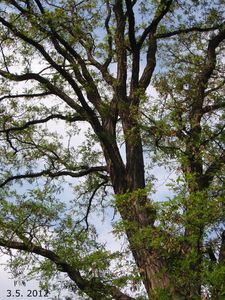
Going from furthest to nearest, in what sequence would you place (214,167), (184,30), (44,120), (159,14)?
(44,120) → (184,30) → (159,14) → (214,167)

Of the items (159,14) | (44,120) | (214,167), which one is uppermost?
(159,14)

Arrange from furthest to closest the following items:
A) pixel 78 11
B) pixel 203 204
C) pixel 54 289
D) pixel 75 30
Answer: pixel 78 11 → pixel 75 30 → pixel 54 289 → pixel 203 204

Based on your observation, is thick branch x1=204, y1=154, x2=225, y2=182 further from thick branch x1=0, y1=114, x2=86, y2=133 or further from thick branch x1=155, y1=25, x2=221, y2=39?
thick branch x1=155, y1=25, x2=221, y2=39

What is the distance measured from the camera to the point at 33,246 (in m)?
9.51

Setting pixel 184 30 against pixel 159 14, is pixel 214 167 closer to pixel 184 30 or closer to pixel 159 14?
pixel 159 14

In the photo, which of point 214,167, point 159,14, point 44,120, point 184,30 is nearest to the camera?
point 214,167

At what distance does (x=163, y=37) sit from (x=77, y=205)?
5270mm

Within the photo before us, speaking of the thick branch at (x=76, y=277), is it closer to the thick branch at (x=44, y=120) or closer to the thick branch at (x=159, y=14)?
the thick branch at (x=44, y=120)

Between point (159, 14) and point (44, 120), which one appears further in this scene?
point (44, 120)

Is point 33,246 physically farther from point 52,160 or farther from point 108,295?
point 52,160

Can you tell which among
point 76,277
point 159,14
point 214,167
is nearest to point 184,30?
point 159,14

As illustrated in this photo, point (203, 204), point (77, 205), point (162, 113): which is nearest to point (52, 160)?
point (77, 205)

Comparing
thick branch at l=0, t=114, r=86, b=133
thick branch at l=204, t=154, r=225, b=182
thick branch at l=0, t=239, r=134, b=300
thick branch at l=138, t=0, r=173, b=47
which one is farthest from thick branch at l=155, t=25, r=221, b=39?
thick branch at l=0, t=239, r=134, b=300

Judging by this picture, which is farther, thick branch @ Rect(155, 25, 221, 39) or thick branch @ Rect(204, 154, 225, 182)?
thick branch @ Rect(155, 25, 221, 39)
